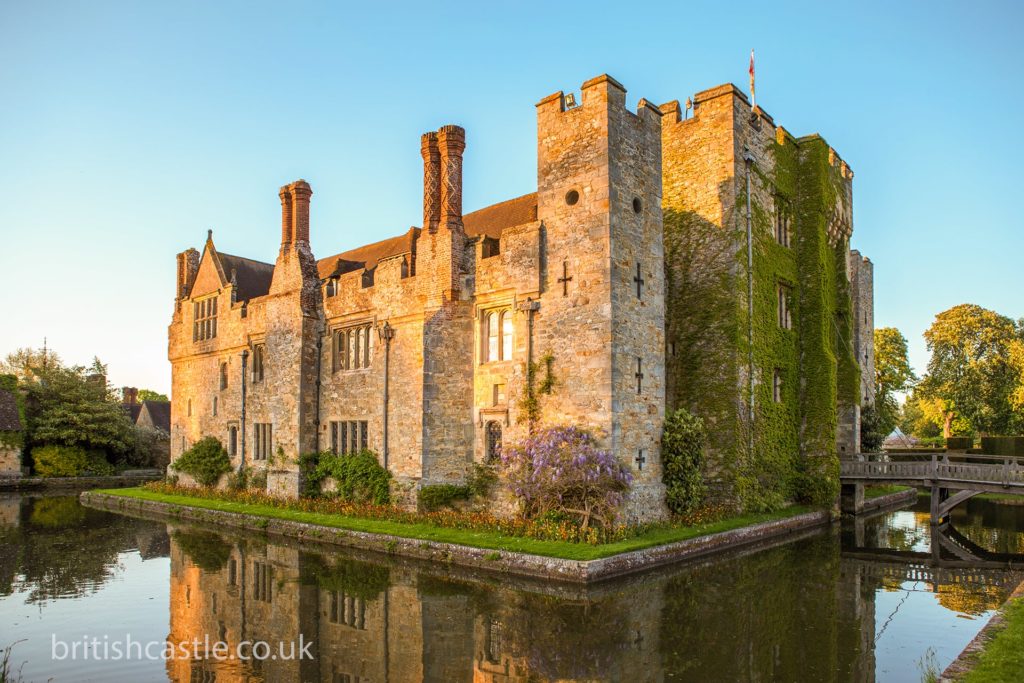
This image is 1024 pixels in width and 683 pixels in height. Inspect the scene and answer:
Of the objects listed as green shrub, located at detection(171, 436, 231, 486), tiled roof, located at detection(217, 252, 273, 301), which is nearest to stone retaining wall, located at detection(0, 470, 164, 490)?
green shrub, located at detection(171, 436, 231, 486)

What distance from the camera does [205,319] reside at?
1358 inches

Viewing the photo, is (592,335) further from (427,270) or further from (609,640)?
(609,640)

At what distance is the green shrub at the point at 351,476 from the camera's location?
22609 millimetres

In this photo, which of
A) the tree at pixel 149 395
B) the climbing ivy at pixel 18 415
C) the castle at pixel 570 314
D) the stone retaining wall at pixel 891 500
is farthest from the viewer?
the tree at pixel 149 395

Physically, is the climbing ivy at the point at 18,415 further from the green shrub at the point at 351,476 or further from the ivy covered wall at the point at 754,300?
the ivy covered wall at the point at 754,300

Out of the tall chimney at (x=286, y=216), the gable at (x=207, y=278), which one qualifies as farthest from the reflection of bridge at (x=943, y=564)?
the gable at (x=207, y=278)

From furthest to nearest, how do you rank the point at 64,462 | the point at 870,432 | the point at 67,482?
the point at 64,462 → the point at 67,482 → the point at 870,432

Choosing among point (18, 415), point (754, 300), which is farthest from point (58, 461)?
point (754, 300)

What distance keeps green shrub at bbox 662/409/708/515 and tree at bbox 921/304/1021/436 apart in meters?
33.0

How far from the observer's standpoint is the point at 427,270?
22.3 meters

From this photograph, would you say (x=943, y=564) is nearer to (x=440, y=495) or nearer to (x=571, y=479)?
(x=571, y=479)

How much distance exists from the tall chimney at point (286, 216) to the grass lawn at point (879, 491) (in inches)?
998

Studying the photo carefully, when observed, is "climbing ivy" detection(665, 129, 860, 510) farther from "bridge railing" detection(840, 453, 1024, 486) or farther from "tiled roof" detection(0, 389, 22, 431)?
"tiled roof" detection(0, 389, 22, 431)

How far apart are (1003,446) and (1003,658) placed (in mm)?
34409
